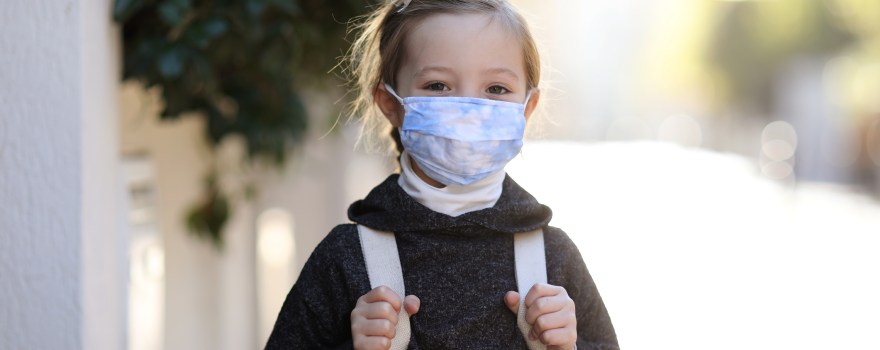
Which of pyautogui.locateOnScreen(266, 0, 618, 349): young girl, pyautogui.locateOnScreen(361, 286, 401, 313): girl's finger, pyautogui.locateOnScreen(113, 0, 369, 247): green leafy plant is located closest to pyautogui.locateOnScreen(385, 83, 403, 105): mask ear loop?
pyautogui.locateOnScreen(266, 0, 618, 349): young girl

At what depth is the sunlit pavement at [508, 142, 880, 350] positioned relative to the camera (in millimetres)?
7617

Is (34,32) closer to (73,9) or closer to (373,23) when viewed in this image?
(73,9)

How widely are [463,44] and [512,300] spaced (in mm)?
498

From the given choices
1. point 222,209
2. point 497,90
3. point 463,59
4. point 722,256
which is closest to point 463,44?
point 463,59

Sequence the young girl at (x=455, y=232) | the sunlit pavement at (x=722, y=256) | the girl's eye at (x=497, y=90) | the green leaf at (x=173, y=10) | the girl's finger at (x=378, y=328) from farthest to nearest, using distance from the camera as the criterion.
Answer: the sunlit pavement at (x=722, y=256) → the green leaf at (x=173, y=10) → the girl's eye at (x=497, y=90) → the young girl at (x=455, y=232) → the girl's finger at (x=378, y=328)

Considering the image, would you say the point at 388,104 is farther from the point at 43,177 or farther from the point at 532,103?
the point at 43,177

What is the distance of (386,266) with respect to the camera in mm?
2109

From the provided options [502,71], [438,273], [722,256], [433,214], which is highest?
[502,71]

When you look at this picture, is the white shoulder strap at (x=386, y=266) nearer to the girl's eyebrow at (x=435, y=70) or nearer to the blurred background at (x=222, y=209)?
the girl's eyebrow at (x=435, y=70)

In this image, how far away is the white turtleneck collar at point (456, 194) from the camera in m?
2.18

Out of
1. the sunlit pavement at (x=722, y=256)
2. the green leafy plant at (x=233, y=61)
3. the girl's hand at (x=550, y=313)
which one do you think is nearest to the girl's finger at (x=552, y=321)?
the girl's hand at (x=550, y=313)

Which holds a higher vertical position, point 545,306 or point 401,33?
point 401,33

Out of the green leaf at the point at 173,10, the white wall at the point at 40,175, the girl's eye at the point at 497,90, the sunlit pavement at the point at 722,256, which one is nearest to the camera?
the girl's eye at the point at 497,90

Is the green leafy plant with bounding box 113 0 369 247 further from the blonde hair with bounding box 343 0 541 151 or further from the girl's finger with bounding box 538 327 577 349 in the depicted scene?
the girl's finger with bounding box 538 327 577 349
